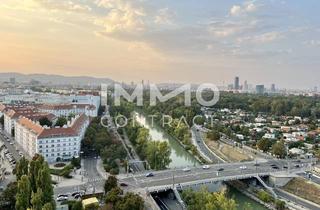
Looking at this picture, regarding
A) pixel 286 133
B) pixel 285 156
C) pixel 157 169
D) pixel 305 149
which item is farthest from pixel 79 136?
pixel 286 133

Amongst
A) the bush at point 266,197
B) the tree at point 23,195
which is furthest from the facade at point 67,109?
the tree at point 23,195

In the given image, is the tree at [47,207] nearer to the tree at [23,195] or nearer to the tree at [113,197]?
the tree at [23,195]

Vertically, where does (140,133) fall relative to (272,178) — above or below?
above

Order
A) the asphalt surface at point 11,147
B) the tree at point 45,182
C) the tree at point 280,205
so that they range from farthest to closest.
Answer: the asphalt surface at point 11,147 < the tree at point 280,205 < the tree at point 45,182

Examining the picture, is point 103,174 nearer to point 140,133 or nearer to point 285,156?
point 140,133

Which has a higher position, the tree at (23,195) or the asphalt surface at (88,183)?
the tree at (23,195)

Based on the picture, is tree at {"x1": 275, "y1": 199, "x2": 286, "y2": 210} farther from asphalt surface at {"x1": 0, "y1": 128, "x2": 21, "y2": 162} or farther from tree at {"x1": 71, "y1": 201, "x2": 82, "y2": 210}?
asphalt surface at {"x1": 0, "y1": 128, "x2": 21, "y2": 162}

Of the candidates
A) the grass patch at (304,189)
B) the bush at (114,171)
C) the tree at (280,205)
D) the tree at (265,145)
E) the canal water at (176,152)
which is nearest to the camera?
the tree at (280,205)
